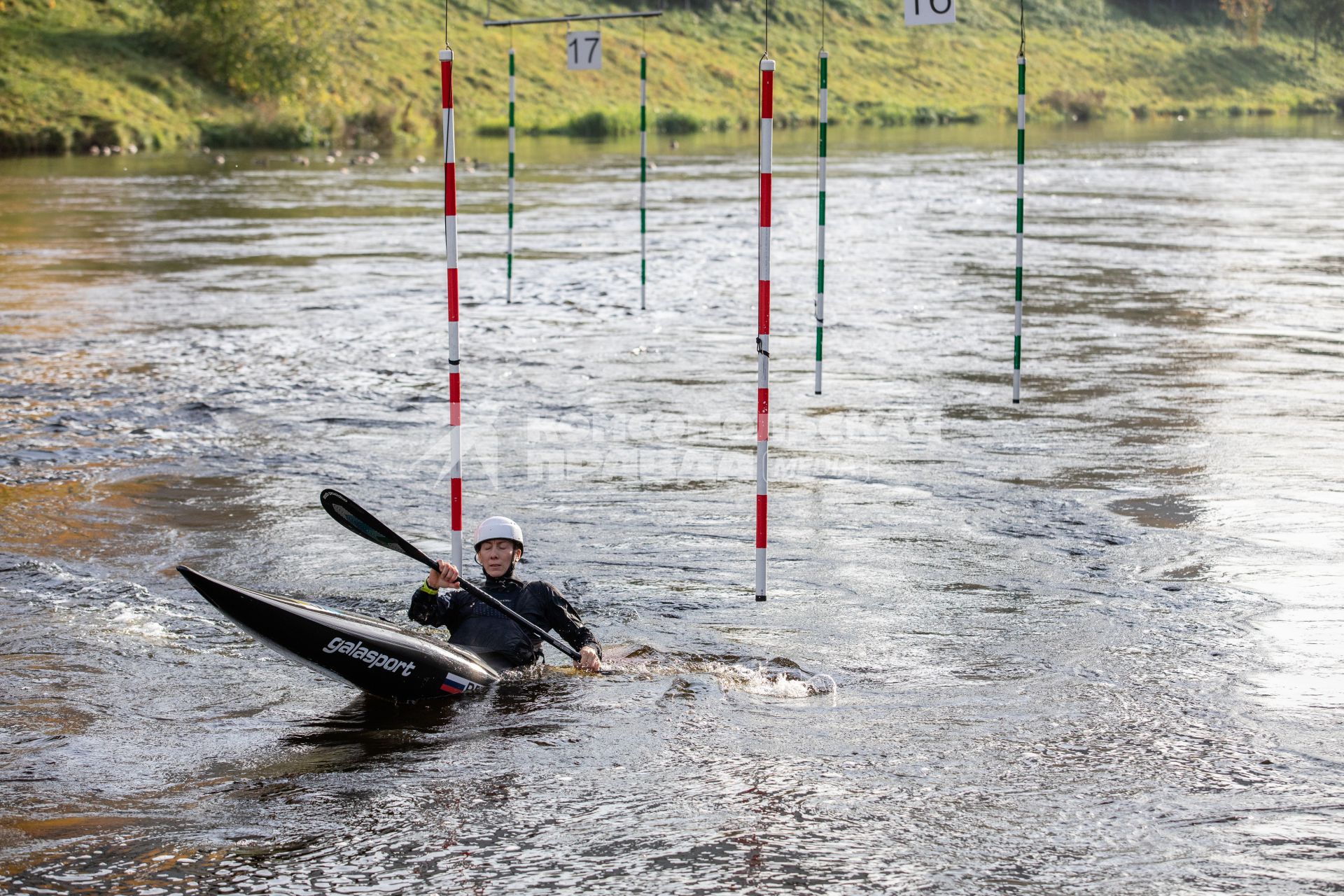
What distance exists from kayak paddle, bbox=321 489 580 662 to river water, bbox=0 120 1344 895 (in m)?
0.22

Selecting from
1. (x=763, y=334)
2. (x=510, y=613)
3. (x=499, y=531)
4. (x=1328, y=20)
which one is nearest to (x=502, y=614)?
(x=510, y=613)

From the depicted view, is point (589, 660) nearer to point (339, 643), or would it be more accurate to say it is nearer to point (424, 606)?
point (424, 606)

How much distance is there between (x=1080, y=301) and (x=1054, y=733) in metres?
11.2

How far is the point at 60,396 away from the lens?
11.1 meters

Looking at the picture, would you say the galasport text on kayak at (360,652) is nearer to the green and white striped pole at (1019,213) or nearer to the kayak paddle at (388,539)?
the kayak paddle at (388,539)

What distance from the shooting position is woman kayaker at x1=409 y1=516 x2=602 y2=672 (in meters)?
6.08

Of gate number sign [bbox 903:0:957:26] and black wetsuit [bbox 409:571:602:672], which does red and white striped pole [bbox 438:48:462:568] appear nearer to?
black wetsuit [bbox 409:571:602:672]

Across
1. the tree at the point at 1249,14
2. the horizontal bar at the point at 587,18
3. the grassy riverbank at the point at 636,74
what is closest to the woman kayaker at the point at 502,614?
the horizontal bar at the point at 587,18

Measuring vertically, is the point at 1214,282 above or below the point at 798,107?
below

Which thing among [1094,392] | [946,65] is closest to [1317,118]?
[946,65]

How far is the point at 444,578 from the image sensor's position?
5.71 meters

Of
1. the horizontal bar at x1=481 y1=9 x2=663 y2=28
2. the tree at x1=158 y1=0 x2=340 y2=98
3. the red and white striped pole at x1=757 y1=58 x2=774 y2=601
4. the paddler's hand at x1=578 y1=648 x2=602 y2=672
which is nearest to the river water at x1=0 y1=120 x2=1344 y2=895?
the paddler's hand at x1=578 y1=648 x2=602 y2=672

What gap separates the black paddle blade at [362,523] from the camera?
19.8 ft

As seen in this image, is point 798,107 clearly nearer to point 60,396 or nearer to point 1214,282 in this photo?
point 1214,282
